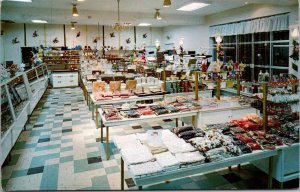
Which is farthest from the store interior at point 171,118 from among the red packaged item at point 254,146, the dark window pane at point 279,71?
the dark window pane at point 279,71

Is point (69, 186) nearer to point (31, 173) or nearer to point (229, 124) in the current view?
point (31, 173)

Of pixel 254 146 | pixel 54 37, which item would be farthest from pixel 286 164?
pixel 54 37

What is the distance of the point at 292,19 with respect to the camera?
27.4 ft

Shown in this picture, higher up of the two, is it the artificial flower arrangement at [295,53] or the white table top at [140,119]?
the artificial flower arrangement at [295,53]

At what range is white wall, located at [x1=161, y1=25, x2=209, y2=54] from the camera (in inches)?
534

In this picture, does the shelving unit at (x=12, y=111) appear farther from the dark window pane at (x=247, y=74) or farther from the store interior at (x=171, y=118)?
the dark window pane at (x=247, y=74)

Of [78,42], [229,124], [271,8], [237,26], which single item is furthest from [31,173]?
[78,42]

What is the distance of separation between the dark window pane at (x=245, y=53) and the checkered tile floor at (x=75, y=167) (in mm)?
5951

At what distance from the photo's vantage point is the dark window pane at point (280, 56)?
9086 mm

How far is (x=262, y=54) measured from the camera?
33.3ft

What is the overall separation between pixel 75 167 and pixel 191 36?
1212cm

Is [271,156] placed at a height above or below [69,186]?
above

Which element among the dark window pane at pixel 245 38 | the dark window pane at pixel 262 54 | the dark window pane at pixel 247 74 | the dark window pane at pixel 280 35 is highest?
the dark window pane at pixel 245 38

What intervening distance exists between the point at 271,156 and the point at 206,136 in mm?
792
